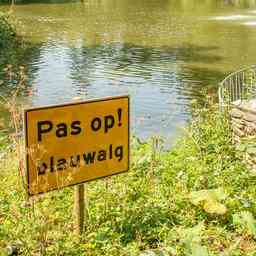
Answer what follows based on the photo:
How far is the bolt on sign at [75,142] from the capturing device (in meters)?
4.52

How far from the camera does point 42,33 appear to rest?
28.2 m

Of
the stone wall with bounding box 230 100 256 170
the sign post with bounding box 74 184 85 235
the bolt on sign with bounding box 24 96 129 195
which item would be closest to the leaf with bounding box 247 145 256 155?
the bolt on sign with bounding box 24 96 129 195

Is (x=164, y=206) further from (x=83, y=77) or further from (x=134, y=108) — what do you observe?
(x=83, y=77)

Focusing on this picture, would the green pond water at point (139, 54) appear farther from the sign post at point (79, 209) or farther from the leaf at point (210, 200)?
the sign post at point (79, 209)

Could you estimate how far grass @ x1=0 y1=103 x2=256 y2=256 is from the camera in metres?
4.83

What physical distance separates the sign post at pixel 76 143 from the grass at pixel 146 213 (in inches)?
12.4

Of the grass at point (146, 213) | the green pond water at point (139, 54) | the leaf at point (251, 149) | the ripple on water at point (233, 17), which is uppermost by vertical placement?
the leaf at point (251, 149)

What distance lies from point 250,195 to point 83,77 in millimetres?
13278

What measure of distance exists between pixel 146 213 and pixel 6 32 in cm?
2002

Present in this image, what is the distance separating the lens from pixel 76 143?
474 cm

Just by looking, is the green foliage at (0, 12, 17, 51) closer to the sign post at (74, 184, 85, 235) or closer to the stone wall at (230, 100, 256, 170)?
the stone wall at (230, 100, 256, 170)

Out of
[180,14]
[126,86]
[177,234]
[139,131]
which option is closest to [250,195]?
[177,234]

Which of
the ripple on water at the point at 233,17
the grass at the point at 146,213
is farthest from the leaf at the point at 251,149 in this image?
the ripple on water at the point at 233,17

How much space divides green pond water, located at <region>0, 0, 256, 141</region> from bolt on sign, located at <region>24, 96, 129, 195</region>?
164 inches
